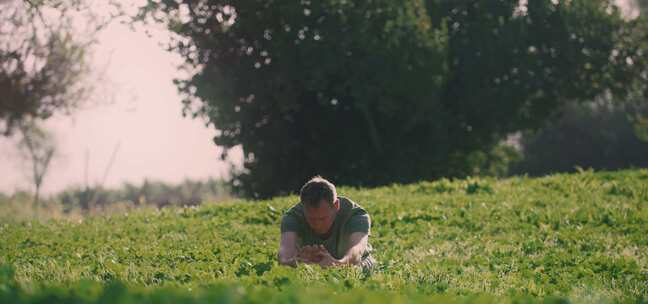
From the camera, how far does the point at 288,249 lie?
1023cm

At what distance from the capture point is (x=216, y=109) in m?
31.3

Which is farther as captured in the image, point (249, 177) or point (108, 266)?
point (249, 177)

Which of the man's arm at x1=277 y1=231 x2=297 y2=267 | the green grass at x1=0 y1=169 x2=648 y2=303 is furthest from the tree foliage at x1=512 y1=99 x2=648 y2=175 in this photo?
the man's arm at x1=277 y1=231 x2=297 y2=267

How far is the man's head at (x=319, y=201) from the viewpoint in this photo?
9805 millimetres

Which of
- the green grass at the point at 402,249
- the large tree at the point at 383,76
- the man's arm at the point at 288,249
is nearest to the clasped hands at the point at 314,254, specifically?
the man's arm at the point at 288,249

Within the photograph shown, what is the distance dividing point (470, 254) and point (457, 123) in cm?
2052

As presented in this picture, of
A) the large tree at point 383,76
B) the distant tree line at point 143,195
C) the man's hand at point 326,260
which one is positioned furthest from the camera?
the distant tree line at point 143,195

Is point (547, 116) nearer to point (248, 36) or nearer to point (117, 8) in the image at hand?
point (248, 36)

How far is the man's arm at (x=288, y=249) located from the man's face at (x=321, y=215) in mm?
314

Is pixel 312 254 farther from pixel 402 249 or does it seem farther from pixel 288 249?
pixel 402 249

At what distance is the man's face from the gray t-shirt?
16 cm

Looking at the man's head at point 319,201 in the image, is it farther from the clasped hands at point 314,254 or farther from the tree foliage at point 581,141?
the tree foliage at point 581,141

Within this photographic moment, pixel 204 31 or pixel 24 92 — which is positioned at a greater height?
pixel 204 31

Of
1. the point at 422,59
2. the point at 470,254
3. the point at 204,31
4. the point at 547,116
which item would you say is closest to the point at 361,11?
the point at 422,59
